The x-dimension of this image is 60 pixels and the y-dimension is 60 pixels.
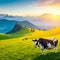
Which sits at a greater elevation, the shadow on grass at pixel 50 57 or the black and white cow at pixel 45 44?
the black and white cow at pixel 45 44

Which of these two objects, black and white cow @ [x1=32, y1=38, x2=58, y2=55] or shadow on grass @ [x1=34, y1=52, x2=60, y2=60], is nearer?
shadow on grass @ [x1=34, y1=52, x2=60, y2=60]

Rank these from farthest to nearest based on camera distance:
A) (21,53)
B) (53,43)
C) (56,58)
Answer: (21,53) < (53,43) < (56,58)

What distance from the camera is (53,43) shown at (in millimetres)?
35469

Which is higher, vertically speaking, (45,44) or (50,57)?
(45,44)

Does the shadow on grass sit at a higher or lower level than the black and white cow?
lower

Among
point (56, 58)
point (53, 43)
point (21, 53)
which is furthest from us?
point (21, 53)

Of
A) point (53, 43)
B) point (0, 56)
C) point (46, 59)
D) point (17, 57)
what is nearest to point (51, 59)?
point (46, 59)

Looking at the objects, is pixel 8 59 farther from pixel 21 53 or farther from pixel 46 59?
pixel 46 59

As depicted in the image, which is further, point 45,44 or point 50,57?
point 45,44

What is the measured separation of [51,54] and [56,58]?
6.48 ft

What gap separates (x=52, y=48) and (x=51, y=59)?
290 centimetres

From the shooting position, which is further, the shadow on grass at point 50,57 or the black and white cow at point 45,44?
the black and white cow at point 45,44

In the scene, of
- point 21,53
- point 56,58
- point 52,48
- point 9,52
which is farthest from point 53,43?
point 9,52

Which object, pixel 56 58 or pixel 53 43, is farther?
pixel 53 43
